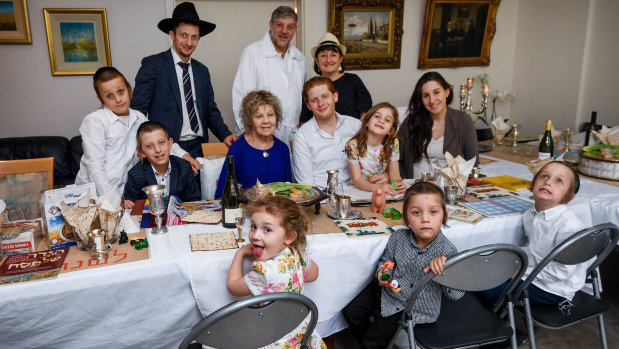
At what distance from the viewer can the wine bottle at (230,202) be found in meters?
2.09

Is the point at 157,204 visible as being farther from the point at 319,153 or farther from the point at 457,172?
the point at 457,172

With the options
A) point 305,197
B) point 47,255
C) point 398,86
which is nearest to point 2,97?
point 47,255

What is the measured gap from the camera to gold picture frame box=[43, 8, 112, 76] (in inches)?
179

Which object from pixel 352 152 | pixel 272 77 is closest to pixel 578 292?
pixel 352 152

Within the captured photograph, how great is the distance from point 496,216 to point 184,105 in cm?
258

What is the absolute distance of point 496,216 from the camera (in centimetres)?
225

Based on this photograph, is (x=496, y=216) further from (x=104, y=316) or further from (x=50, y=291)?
(x=50, y=291)

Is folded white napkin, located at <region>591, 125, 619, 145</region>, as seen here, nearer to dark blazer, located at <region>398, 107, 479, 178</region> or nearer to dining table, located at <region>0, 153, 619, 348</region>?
dark blazer, located at <region>398, 107, 479, 178</region>

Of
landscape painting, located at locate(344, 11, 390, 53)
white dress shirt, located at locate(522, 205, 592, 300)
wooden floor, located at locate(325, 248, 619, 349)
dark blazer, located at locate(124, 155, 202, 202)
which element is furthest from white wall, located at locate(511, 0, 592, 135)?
dark blazer, located at locate(124, 155, 202, 202)

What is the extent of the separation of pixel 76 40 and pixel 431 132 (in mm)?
3934

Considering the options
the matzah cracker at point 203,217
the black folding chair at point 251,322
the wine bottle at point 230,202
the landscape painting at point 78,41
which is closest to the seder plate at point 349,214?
the wine bottle at point 230,202

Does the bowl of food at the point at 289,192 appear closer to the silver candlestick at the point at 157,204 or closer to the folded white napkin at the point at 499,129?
the silver candlestick at the point at 157,204

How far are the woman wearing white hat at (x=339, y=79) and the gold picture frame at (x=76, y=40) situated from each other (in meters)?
2.49

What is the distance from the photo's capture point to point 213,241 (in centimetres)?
191
